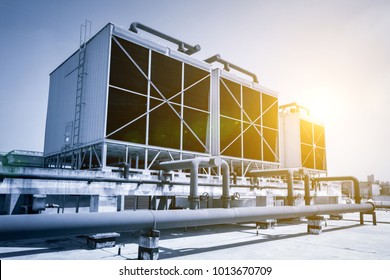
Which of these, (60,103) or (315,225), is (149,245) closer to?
(315,225)

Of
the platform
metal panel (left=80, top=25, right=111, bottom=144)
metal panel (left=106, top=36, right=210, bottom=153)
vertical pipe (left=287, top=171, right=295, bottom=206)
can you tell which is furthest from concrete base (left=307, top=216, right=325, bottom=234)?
metal panel (left=80, top=25, right=111, bottom=144)

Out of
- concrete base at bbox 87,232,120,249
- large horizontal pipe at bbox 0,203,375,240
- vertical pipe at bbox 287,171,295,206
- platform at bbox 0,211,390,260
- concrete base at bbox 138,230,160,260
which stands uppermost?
vertical pipe at bbox 287,171,295,206

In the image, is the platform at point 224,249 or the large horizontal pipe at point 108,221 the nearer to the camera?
the large horizontal pipe at point 108,221

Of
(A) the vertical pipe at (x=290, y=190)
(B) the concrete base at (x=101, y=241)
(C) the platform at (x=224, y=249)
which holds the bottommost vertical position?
(C) the platform at (x=224, y=249)

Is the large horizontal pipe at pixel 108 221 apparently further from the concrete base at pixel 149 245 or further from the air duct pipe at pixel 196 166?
the air duct pipe at pixel 196 166

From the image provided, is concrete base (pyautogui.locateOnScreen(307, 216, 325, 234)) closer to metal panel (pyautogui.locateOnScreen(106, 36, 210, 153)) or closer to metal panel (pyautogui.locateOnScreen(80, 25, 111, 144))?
metal panel (pyautogui.locateOnScreen(106, 36, 210, 153))

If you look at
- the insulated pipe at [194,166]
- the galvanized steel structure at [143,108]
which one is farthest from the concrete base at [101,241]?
the galvanized steel structure at [143,108]

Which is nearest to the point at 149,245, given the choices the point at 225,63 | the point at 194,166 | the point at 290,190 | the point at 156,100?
the point at 194,166

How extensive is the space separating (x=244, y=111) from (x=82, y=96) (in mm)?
18727

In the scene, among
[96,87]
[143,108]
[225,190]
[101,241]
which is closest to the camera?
[101,241]

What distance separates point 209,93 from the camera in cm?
3294

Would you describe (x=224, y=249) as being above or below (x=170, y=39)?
below
